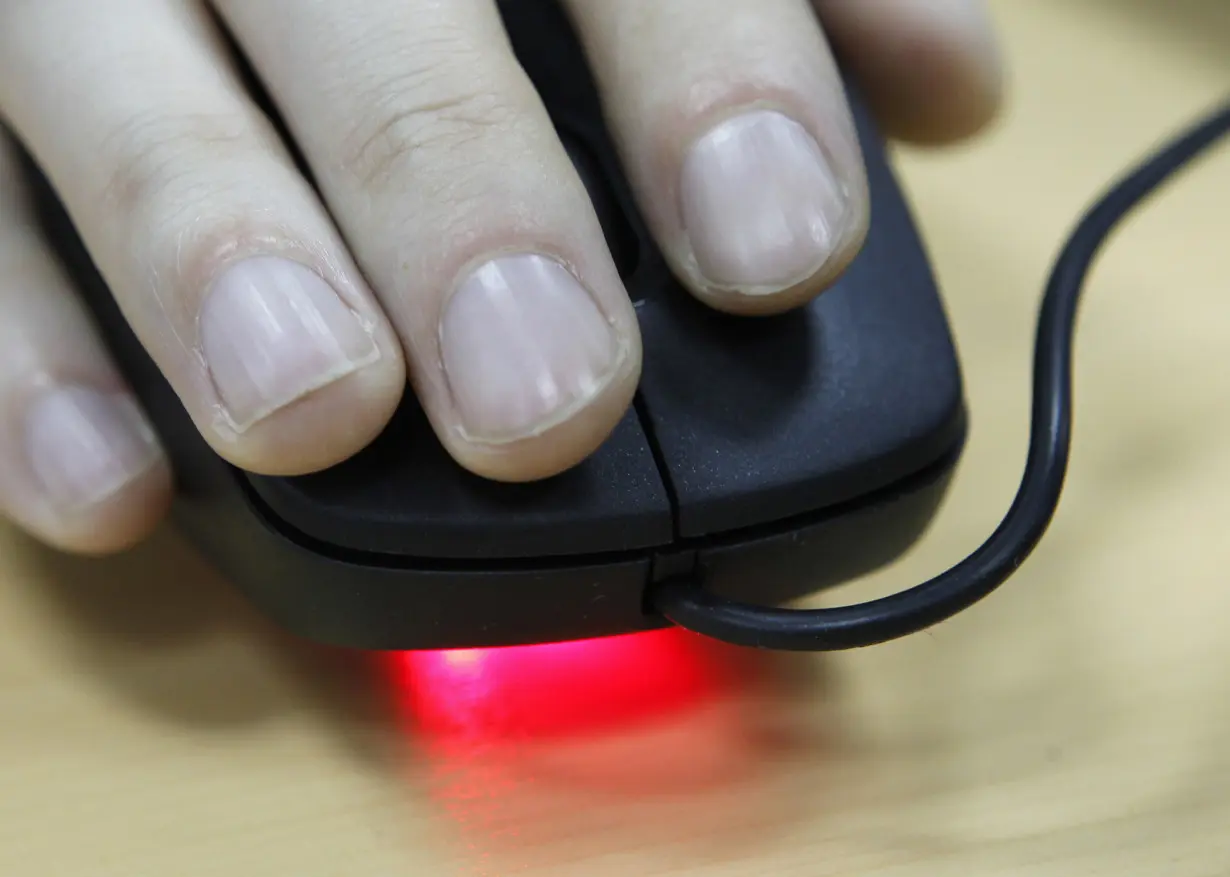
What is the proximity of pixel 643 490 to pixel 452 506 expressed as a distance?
5 centimetres

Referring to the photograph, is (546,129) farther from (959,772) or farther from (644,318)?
(959,772)

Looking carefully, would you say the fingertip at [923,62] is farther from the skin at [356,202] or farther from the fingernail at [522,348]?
the fingernail at [522,348]

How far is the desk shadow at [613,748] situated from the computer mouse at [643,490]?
0.09ft

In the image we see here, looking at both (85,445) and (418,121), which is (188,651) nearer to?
(85,445)

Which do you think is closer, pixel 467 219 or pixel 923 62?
pixel 467 219

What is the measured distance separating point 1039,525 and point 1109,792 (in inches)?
3.0

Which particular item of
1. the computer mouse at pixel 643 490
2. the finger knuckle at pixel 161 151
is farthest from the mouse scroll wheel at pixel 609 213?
the finger knuckle at pixel 161 151

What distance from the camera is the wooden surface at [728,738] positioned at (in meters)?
0.34

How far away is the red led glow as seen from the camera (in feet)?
1.24

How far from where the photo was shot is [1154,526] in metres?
0.43

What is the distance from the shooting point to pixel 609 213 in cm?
39

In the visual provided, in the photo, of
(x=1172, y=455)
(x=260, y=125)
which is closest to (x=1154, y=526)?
(x=1172, y=455)

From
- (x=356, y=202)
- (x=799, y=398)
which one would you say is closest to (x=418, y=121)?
(x=356, y=202)

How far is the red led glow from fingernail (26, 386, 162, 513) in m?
0.10
